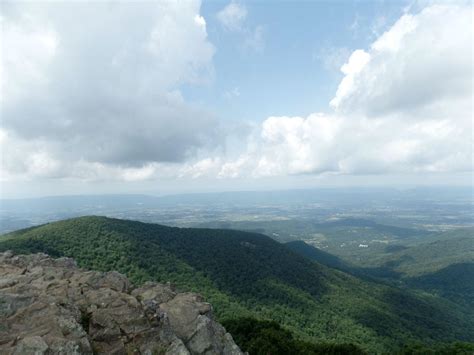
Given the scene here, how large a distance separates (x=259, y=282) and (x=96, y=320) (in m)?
112

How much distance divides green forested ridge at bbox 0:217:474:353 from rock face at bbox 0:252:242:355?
62.3 m

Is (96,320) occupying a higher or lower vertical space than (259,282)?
higher

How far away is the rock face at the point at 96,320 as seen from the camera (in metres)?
16.1

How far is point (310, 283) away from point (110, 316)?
425ft

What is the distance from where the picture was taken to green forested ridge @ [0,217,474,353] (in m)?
96.4

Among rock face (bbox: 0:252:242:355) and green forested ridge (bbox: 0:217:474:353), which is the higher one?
rock face (bbox: 0:252:242:355)

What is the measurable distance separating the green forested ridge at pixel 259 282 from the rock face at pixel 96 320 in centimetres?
6226

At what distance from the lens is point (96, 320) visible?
18.8 metres

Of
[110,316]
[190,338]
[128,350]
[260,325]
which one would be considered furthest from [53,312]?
[260,325]

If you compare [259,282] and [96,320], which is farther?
[259,282]

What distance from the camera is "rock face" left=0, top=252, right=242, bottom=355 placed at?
16.1 m

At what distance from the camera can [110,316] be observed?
64.1ft

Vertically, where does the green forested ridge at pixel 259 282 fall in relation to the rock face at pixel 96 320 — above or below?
below

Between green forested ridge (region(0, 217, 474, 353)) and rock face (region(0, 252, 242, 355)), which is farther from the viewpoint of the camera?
green forested ridge (region(0, 217, 474, 353))
